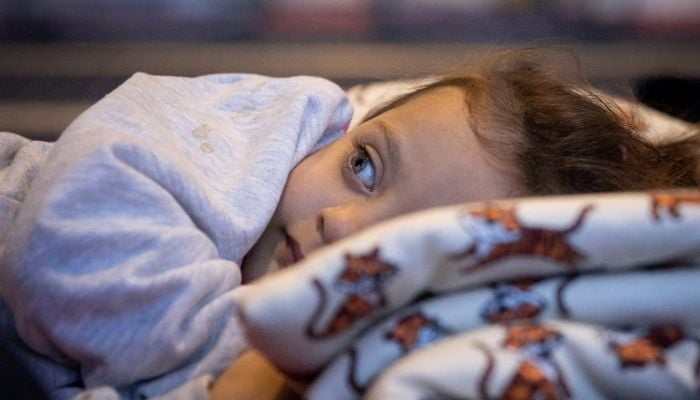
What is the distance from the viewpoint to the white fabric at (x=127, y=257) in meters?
0.59

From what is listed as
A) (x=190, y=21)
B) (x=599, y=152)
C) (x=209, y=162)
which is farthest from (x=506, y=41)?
(x=209, y=162)

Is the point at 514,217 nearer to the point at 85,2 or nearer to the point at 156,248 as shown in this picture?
the point at 156,248

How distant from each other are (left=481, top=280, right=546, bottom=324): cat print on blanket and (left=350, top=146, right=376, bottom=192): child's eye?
0.25 m

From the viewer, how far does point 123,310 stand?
598 mm

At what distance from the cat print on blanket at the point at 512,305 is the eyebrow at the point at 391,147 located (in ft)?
0.80

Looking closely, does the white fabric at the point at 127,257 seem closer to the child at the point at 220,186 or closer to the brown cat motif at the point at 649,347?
the child at the point at 220,186

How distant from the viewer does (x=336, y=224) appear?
2.24 ft

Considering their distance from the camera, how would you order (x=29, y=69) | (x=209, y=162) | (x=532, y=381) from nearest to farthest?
(x=532, y=381)
(x=209, y=162)
(x=29, y=69)

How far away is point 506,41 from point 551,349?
53.0 inches

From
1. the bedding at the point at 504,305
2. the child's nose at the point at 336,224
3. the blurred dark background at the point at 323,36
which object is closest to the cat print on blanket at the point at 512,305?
the bedding at the point at 504,305

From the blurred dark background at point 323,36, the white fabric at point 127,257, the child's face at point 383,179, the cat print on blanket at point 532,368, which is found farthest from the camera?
the blurred dark background at point 323,36

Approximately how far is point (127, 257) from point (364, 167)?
0.25 m

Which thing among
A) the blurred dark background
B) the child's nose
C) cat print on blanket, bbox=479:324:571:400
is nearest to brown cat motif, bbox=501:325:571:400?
cat print on blanket, bbox=479:324:571:400

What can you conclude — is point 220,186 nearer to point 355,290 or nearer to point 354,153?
point 354,153
